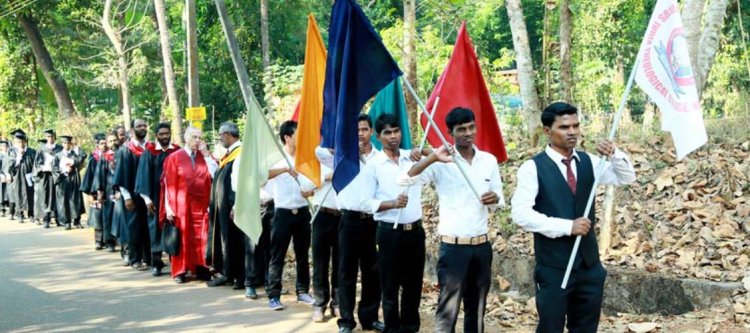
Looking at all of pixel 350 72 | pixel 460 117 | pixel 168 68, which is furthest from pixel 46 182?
pixel 460 117

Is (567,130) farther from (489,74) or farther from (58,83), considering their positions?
(58,83)

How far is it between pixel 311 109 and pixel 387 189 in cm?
139

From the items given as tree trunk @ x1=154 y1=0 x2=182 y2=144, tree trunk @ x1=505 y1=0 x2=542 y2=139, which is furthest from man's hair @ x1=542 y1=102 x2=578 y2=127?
tree trunk @ x1=154 y1=0 x2=182 y2=144

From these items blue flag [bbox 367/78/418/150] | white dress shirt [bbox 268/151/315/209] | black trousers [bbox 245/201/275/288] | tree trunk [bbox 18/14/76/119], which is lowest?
black trousers [bbox 245/201/275/288]

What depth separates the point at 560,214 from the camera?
18.9ft

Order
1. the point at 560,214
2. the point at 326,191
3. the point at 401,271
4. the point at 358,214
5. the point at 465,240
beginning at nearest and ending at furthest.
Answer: the point at 560,214 → the point at 465,240 → the point at 401,271 → the point at 358,214 → the point at 326,191

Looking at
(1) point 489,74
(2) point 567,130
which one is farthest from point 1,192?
(2) point 567,130

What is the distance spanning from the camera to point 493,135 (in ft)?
26.1

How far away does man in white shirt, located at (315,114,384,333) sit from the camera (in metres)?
8.21

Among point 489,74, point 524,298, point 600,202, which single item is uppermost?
point 489,74

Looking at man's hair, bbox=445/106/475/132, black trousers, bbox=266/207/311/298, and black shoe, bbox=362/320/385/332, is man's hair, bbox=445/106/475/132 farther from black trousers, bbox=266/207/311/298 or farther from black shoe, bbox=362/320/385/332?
black trousers, bbox=266/207/311/298

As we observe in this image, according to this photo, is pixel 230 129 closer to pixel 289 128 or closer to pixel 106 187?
pixel 289 128

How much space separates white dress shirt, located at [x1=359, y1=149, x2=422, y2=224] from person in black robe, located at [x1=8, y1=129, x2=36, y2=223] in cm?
1471

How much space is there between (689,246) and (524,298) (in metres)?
1.91
